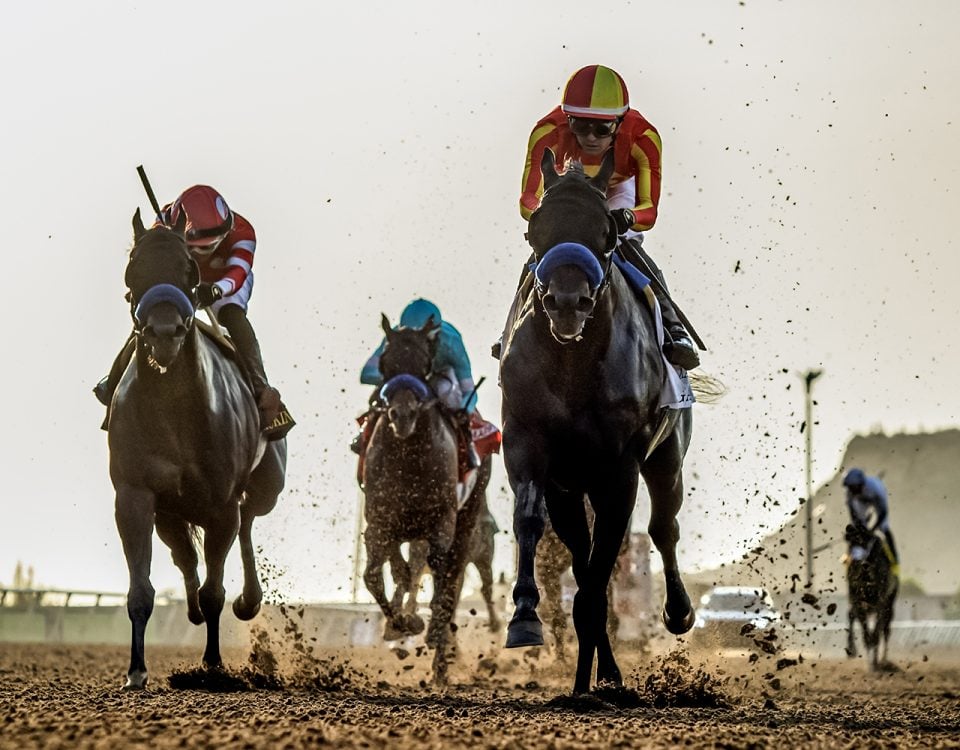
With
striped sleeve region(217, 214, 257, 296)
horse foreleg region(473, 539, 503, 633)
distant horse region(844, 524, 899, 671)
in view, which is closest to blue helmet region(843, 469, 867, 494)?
distant horse region(844, 524, 899, 671)

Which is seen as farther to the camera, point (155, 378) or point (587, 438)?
point (155, 378)

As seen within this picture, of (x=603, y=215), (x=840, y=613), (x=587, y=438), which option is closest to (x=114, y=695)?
(x=587, y=438)

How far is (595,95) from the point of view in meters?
11.3

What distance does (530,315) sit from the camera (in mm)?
10578

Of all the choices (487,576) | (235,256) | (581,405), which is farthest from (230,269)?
(487,576)

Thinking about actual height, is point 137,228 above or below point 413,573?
above

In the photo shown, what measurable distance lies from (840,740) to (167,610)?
26567mm

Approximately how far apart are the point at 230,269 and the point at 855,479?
32.5ft

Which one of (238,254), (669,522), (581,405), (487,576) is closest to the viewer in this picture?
(581,405)

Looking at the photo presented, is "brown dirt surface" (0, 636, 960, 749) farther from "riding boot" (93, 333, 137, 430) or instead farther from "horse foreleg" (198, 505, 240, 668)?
"riding boot" (93, 333, 137, 430)

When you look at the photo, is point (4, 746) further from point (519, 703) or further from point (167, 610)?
point (167, 610)

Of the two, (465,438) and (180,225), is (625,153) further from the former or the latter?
(465,438)

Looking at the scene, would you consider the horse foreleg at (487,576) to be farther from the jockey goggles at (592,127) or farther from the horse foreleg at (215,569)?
the jockey goggles at (592,127)

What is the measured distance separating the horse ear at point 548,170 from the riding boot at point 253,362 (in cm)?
371
